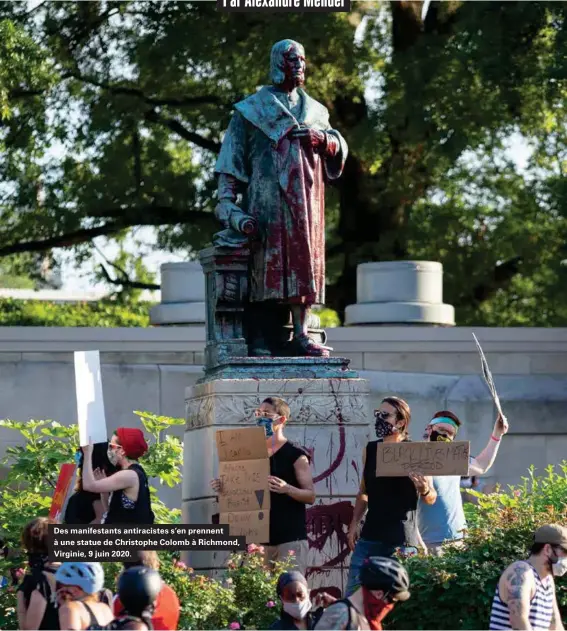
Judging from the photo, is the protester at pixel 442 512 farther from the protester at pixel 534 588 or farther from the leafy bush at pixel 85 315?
the leafy bush at pixel 85 315

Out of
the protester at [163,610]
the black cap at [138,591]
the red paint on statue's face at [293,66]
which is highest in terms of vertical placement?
the red paint on statue's face at [293,66]

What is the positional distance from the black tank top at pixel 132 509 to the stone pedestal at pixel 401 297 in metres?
9.13

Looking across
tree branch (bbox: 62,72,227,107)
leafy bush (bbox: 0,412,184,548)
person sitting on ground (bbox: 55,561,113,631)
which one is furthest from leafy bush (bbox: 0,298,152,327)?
person sitting on ground (bbox: 55,561,113,631)

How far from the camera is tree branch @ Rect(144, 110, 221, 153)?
27000 mm

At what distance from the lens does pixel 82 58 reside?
26.8m

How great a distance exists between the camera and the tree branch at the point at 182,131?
27000mm

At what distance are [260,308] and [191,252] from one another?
1367cm

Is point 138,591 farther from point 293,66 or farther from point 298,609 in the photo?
point 293,66

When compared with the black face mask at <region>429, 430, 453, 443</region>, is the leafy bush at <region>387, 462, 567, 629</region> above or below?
below

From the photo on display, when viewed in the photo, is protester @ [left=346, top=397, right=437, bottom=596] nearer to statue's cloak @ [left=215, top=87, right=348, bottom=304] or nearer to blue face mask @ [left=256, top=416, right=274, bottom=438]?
blue face mask @ [left=256, top=416, right=274, bottom=438]

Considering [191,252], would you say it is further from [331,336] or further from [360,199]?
[331,336]

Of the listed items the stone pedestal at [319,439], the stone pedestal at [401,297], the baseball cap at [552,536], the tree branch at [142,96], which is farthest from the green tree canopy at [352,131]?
the baseball cap at [552,536]

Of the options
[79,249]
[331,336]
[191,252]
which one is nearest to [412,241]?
[191,252]

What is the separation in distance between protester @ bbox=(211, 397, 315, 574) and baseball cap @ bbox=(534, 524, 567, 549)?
7.09 feet
